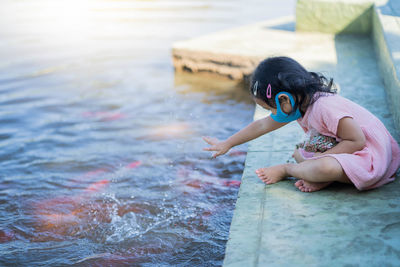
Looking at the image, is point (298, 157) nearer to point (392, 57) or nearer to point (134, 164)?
point (392, 57)

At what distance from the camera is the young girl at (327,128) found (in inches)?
90.4

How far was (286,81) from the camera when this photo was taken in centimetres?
234

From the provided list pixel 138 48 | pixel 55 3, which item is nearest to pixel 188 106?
pixel 138 48

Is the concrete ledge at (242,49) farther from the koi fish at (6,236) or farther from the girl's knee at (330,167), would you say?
the koi fish at (6,236)

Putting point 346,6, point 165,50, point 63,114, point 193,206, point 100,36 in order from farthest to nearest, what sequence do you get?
1. point 100,36
2. point 165,50
3. point 346,6
4. point 63,114
5. point 193,206

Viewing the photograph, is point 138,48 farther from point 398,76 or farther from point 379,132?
point 379,132

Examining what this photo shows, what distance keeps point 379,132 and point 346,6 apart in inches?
187

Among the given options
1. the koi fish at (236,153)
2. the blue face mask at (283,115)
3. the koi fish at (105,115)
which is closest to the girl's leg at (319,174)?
the blue face mask at (283,115)

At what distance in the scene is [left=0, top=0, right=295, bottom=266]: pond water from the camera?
116 inches

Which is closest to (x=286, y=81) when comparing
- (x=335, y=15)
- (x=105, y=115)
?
(x=105, y=115)

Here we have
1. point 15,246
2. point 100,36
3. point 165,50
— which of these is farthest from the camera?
point 100,36

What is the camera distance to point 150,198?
355 cm

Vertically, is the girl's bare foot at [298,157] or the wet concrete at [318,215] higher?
the girl's bare foot at [298,157]

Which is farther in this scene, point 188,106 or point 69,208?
point 188,106
